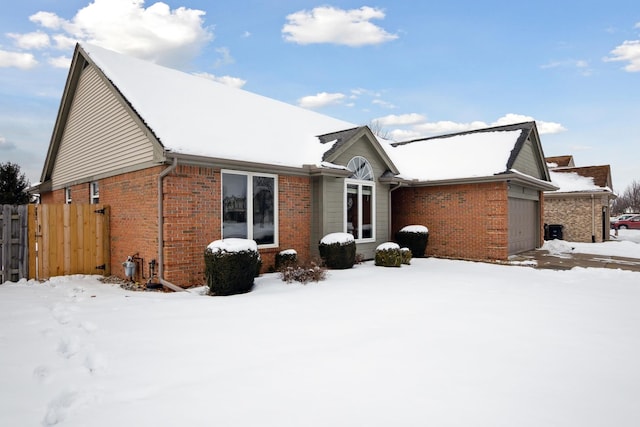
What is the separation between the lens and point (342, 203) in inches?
468

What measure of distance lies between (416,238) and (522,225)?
19.6 ft

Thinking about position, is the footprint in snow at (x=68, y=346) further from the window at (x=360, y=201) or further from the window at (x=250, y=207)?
the window at (x=360, y=201)

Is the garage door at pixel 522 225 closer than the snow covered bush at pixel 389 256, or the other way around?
the snow covered bush at pixel 389 256

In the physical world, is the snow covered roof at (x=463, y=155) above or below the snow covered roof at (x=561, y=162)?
below

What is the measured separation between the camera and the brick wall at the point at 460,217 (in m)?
13.1

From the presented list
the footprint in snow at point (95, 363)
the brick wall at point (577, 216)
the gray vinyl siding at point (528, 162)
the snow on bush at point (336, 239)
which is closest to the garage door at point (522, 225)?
the gray vinyl siding at point (528, 162)

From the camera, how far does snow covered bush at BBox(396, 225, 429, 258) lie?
1381cm

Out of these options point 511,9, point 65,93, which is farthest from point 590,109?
point 65,93

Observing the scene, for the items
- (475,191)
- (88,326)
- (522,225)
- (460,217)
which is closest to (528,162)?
(522,225)

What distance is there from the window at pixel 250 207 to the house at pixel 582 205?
741 inches

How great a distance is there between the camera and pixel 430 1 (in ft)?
40.3

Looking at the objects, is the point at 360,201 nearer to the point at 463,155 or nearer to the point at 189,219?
the point at 463,155

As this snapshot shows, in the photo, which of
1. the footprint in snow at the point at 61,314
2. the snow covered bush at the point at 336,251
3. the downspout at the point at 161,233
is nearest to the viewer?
the footprint in snow at the point at 61,314

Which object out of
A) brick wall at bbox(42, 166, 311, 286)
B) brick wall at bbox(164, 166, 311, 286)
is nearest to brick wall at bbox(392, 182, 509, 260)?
brick wall at bbox(42, 166, 311, 286)
